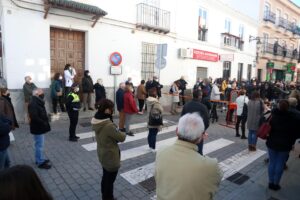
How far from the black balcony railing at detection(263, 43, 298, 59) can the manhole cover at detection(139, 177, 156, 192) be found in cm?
2529

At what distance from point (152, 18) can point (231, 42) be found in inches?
391

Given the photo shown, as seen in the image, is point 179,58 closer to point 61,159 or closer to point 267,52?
point 61,159

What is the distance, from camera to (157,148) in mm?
6773

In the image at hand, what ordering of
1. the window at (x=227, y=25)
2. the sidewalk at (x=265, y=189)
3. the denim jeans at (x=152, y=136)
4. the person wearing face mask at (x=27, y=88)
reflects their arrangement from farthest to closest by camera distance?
the window at (x=227, y=25) → the person wearing face mask at (x=27, y=88) → the denim jeans at (x=152, y=136) → the sidewalk at (x=265, y=189)

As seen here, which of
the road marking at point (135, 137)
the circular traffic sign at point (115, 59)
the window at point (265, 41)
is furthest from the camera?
the window at point (265, 41)

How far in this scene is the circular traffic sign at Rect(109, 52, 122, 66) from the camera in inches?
436

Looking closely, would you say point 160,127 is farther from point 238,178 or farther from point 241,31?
point 241,31

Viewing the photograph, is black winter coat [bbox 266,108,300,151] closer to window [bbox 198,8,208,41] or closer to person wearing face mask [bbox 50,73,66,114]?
person wearing face mask [bbox 50,73,66,114]

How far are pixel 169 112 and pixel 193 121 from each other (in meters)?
10.8

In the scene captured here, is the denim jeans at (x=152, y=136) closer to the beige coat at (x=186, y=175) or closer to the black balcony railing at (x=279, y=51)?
the beige coat at (x=186, y=175)

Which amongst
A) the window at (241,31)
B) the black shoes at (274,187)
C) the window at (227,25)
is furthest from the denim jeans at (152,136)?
the window at (241,31)

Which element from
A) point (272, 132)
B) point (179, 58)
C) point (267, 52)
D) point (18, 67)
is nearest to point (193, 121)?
point (272, 132)

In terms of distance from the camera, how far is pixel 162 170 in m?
2.14

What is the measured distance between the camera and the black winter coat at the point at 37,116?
4789 mm
